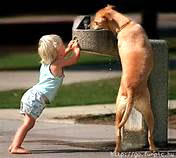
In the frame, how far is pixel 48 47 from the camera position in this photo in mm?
8281

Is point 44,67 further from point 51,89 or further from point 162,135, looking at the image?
point 162,135

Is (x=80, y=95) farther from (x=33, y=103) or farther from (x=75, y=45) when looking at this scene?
(x=33, y=103)

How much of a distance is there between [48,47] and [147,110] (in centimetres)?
128

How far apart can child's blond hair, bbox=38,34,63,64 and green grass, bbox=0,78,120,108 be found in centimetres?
423

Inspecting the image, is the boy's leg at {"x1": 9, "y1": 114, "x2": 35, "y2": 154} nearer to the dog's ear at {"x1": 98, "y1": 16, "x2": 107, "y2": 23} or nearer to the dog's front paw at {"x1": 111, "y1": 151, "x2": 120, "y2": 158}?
the dog's front paw at {"x1": 111, "y1": 151, "x2": 120, "y2": 158}

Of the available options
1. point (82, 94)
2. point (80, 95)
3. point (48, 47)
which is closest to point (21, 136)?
point (48, 47)

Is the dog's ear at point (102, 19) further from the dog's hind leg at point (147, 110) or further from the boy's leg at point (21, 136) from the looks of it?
the boy's leg at point (21, 136)

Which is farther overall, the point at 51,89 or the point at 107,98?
the point at 107,98

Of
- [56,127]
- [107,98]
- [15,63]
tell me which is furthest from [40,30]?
[56,127]

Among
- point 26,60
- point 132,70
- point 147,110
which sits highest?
point 132,70

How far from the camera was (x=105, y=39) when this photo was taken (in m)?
8.48

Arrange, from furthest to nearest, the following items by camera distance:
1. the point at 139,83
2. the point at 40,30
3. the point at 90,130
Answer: the point at 40,30, the point at 90,130, the point at 139,83

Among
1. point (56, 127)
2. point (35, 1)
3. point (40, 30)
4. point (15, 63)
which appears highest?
point (56, 127)

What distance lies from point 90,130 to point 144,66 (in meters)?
2.30
